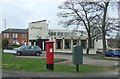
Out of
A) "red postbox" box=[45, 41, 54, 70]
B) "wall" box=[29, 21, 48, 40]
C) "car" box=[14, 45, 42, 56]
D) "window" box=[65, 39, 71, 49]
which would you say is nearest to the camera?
"red postbox" box=[45, 41, 54, 70]

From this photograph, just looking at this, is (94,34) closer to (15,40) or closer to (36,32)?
(36,32)

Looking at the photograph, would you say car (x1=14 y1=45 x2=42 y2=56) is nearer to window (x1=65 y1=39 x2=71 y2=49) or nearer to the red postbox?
the red postbox

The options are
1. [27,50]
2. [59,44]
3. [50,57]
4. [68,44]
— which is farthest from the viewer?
[59,44]

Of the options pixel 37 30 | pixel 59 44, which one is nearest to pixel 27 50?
pixel 59 44

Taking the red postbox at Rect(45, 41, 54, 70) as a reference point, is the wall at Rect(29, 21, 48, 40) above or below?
above

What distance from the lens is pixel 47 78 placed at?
8.39 m

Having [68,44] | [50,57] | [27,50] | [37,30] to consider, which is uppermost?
[37,30]

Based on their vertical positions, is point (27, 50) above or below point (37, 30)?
below

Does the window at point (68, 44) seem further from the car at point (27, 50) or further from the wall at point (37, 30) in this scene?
the car at point (27, 50)

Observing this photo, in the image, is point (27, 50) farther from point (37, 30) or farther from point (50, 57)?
point (37, 30)

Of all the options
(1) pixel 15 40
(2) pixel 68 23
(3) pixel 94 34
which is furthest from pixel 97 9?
(1) pixel 15 40

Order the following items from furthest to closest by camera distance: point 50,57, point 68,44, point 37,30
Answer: point 37,30 → point 68,44 → point 50,57

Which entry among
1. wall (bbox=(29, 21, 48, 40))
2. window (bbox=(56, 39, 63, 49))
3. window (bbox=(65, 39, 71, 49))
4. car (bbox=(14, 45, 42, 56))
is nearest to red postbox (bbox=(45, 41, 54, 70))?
car (bbox=(14, 45, 42, 56))

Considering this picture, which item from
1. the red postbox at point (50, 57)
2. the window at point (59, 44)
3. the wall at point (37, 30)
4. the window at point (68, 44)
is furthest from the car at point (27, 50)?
the wall at point (37, 30)
